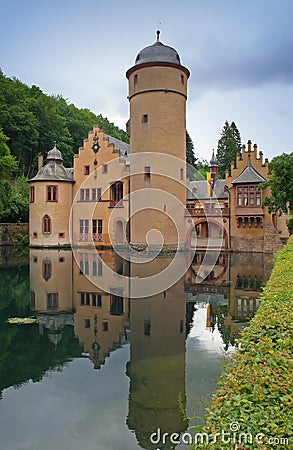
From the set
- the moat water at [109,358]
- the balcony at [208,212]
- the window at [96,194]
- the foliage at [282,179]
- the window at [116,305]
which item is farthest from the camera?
the window at [96,194]

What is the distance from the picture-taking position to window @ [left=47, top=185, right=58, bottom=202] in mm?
39438

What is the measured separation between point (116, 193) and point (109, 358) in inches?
1173

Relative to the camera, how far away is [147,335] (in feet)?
35.1

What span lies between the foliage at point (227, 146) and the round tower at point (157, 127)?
107 ft

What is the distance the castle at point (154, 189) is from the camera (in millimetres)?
32125

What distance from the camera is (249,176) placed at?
33.7 m

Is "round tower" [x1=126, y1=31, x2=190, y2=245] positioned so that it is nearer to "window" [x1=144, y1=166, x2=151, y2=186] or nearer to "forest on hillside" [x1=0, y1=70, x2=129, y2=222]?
"window" [x1=144, y1=166, x2=151, y2=186]

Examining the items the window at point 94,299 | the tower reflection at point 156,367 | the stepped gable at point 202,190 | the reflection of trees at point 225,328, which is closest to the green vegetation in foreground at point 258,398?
the tower reflection at point 156,367

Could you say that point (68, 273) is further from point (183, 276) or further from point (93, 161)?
point (93, 161)

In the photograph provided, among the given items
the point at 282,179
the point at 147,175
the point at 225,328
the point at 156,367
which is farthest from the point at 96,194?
the point at 156,367

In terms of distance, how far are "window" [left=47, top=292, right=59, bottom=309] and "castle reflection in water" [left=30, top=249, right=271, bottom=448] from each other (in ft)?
0.11

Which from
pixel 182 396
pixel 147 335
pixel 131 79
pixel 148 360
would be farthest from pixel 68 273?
pixel 131 79

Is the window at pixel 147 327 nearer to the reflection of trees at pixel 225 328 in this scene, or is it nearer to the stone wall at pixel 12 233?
the reflection of trees at pixel 225 328

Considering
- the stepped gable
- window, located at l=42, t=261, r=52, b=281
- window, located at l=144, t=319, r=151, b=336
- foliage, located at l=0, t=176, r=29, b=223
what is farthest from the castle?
window, located at l=144, t=319, r=151, b=336
